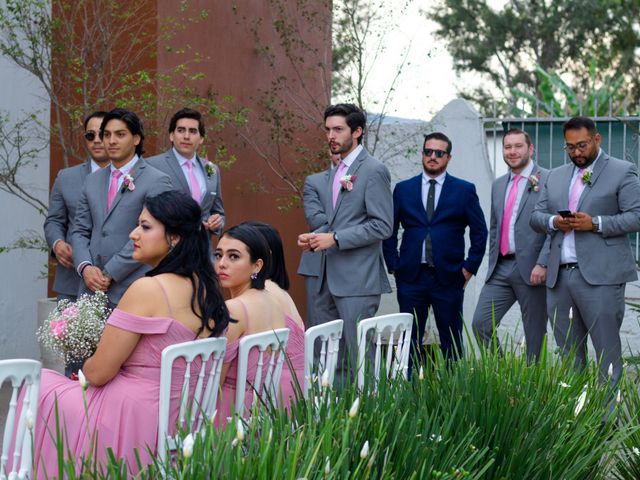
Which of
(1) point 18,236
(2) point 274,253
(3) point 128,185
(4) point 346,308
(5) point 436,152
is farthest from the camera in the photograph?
(1) point 18,236

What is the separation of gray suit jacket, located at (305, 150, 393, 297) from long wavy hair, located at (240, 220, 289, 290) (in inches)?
67.4

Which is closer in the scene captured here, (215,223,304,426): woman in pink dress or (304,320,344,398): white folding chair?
(304,320,344,398): white folding chair

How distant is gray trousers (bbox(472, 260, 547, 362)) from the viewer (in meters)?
7.27

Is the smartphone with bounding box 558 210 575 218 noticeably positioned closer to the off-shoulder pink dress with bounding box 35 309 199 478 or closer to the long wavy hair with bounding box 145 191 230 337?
the long wavy hair with bounding box 145 191 230 337

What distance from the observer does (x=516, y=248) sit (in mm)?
7273

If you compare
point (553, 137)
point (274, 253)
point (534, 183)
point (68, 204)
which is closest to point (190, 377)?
point (274, 253)

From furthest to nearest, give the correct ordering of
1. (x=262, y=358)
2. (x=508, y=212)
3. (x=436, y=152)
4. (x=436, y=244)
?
(x=508, y=212) → (x=436, y=152) → (x=436, y=244) → (x=262, y=358)

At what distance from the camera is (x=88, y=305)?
428cm

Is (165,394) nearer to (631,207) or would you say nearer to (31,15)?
(631,207)

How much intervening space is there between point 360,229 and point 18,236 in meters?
3.40

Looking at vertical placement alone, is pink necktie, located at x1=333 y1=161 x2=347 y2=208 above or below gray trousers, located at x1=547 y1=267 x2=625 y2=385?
above

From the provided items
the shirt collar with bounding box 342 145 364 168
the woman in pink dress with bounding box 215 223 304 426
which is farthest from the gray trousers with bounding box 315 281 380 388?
the woman in pink dress with bounding box 215 223 304 426

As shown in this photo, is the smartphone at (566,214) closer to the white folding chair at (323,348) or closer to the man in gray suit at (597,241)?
the man in gray suit at (597,241)

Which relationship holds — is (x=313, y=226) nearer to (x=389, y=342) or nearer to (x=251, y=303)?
(x=251, y=303)
